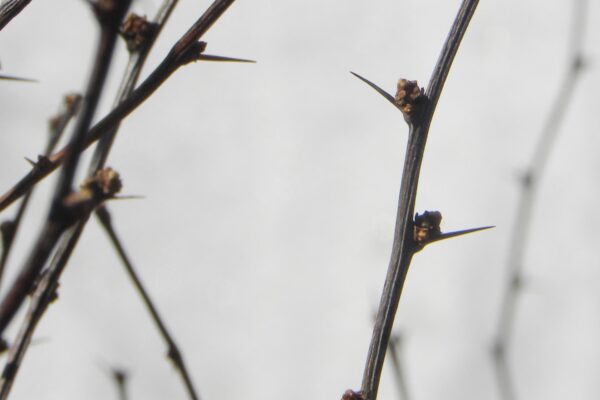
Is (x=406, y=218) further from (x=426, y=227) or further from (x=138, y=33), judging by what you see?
(x=138, y=33)

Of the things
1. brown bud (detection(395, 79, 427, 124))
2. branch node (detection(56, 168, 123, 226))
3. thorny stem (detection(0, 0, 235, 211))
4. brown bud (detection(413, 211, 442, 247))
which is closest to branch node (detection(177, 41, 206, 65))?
thorny stem (detection(0, 0, 235, 211))

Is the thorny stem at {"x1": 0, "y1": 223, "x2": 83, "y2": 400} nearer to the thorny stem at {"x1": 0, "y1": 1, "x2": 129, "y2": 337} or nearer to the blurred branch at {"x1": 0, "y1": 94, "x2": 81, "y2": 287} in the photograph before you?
the blurred branch at {"x1": 0, "y1": 94, "x2": 81, "y2": 287}

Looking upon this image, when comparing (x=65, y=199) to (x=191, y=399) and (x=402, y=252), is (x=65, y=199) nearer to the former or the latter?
(x=402, y=252)

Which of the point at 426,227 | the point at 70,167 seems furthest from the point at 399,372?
the point at 70,167

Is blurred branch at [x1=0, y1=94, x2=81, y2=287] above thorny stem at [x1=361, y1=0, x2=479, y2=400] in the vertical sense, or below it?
above

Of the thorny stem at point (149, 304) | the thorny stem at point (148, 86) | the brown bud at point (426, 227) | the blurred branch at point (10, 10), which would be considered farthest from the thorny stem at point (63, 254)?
the brown bud at point (426, 227)
